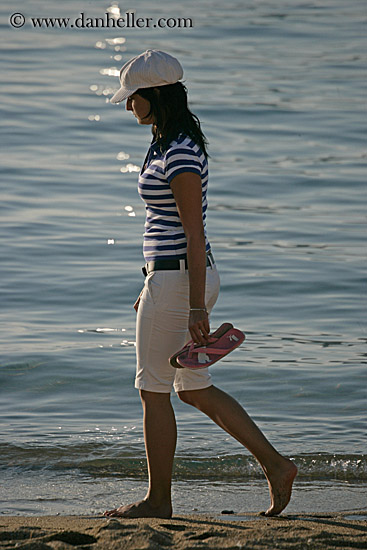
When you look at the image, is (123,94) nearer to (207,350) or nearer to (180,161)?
(180,161)

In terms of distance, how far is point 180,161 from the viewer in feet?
12.0

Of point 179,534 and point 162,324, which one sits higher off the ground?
point 162,324

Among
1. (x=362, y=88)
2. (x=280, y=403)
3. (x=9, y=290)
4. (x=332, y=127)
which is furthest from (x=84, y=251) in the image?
(x=362, y=88)

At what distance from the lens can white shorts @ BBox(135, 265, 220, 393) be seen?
3.78 meters

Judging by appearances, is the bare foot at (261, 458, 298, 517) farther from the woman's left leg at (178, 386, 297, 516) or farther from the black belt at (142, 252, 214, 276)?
the black belt at (142, 252, 214, 276)

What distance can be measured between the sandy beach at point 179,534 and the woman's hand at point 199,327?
0.69 meters

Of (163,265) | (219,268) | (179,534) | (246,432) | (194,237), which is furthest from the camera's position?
(219,268)

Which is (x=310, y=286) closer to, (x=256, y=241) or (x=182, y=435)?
(x=256, y=241)

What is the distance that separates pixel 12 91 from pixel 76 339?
11418mm

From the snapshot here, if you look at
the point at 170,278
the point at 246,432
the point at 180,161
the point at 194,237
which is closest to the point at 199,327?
the point at 170,278

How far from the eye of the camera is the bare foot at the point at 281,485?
3.93 m

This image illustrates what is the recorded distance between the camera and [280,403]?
237 inches

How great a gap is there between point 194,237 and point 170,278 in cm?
20

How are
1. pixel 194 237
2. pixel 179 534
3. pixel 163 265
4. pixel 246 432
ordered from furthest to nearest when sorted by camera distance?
pixel 246 432 < pixel 163 265 < pixel 194 237 < pixel 179 534
